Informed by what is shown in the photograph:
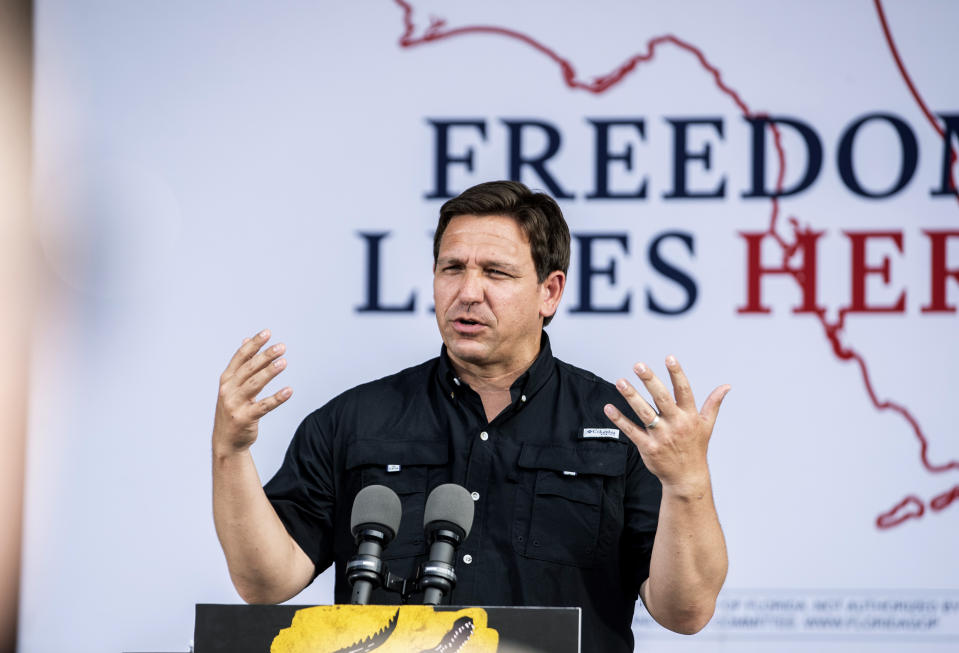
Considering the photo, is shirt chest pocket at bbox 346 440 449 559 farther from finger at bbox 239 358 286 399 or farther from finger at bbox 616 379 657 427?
finger at bbox 616 379 657 427

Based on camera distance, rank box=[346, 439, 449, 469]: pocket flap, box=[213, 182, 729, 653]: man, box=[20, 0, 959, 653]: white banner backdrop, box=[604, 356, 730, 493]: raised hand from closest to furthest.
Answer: box=[604, 356, 730, 493]: raised hand
box=[213, 182, 729, 653]: man
box=[346, 439, 449, 469]: pocket flap
box=[20, 0, 959, 653]: white banner backdrop

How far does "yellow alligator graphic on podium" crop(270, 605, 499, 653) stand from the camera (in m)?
1.38

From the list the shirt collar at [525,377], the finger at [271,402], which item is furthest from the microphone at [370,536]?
the shirt collar at [525,377]

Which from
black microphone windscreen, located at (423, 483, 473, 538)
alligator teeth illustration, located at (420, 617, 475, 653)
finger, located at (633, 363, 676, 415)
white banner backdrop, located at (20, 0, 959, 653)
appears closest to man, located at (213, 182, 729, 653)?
finger, located at (633, 363, 676, 415)

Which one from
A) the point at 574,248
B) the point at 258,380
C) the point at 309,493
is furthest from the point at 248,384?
the point at 574,248

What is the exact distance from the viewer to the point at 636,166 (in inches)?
122

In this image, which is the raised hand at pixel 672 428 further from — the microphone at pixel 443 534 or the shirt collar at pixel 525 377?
the shirt collar at pixel 525 377

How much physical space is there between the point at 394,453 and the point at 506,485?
23 cm

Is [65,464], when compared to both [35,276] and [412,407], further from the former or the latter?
[412,407]

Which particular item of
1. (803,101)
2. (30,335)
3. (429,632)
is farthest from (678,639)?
(30,335)

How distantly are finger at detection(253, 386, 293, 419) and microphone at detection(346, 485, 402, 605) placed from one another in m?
0.23

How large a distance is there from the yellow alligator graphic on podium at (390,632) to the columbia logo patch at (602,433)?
0.83 meters

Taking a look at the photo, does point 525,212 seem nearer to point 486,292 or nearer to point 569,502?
point 486,292

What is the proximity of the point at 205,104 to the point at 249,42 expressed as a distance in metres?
0.22
